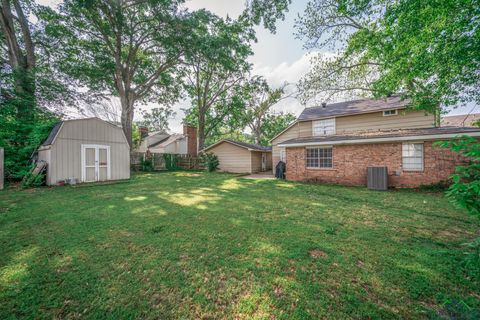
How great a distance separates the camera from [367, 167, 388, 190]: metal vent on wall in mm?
8578

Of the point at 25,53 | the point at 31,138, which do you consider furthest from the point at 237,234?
the point at 25,53

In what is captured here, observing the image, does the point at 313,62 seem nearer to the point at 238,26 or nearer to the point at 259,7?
the point at 259,7

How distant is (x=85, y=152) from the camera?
9656 millimetres

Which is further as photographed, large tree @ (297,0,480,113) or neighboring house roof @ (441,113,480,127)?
neighboring house roof @ (441,113,480,127)

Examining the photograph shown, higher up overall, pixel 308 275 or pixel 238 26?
pixel 238 26

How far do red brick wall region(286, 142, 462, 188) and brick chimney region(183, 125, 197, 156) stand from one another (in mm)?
14261

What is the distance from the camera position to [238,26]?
54.0ft

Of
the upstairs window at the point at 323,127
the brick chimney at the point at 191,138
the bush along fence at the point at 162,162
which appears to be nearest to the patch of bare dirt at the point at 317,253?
the upstairs window at the point at 323,127

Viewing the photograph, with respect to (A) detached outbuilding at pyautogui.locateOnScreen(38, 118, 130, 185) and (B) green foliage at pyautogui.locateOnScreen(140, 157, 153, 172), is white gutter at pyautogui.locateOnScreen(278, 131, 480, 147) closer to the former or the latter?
(A) detached outbuilding at pyautogui.locateOnScreen(38, 118, 130, 185)

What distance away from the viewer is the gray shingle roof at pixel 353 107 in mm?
11656

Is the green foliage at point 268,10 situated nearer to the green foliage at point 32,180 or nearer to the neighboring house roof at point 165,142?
the green foliage at point 32,180

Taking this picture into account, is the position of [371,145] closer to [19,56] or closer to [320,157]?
[320,157]

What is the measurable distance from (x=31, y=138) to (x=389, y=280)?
14480 mm

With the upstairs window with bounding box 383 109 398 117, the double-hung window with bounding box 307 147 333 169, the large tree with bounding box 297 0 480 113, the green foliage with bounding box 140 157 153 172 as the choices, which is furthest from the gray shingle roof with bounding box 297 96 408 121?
the green foliage with bounding box 140 157 153 172
